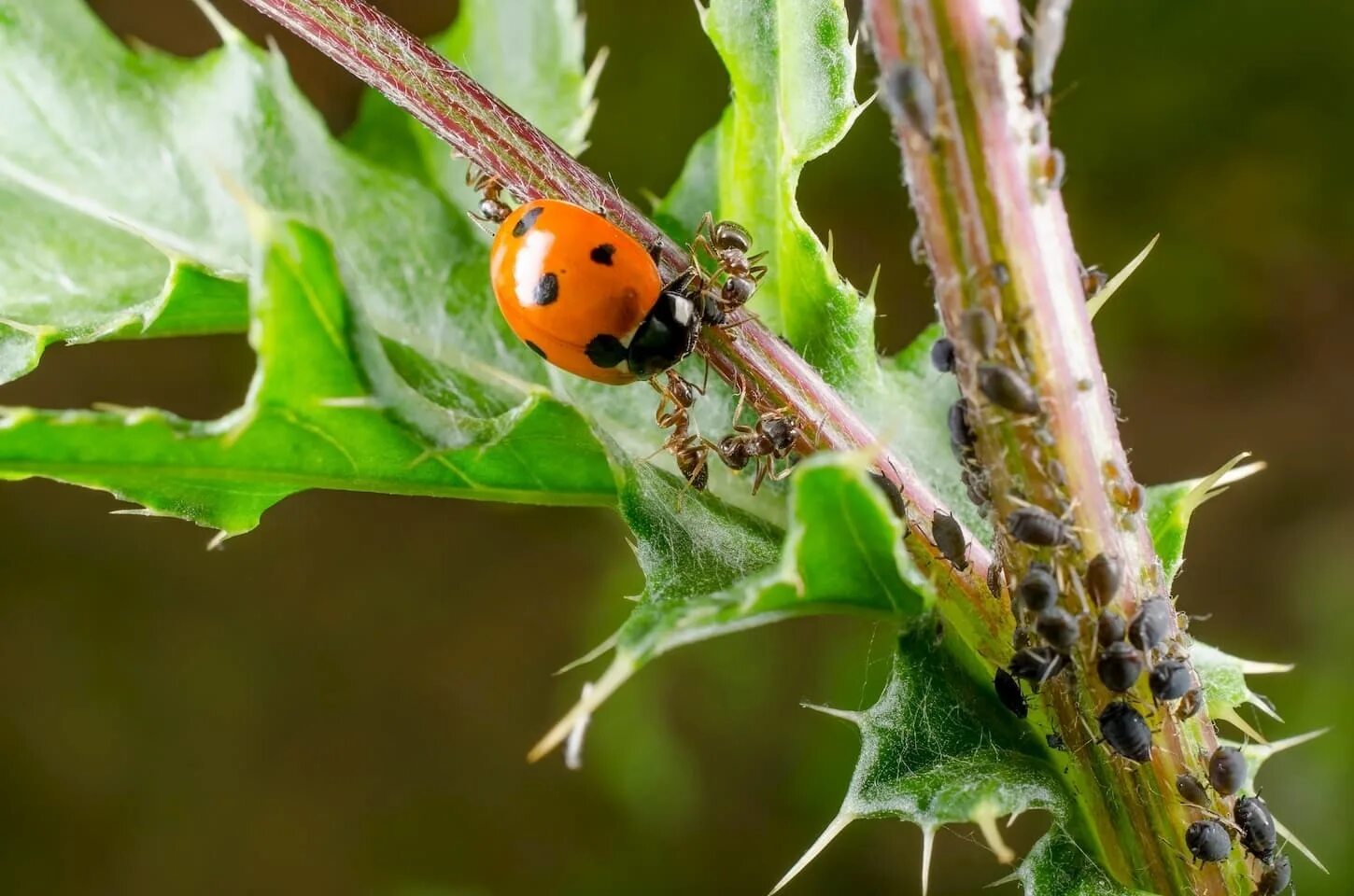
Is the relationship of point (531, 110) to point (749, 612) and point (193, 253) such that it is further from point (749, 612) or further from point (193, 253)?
point (749, 612)

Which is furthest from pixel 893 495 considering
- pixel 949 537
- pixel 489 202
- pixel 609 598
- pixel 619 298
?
pixel 609 598

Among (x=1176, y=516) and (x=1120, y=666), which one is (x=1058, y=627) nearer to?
(x=1120, y=666)

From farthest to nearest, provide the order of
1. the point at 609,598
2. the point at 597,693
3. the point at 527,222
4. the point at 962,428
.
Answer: the point at 609,598
the point at 527,222
the point at 962,428
the point at 597,693

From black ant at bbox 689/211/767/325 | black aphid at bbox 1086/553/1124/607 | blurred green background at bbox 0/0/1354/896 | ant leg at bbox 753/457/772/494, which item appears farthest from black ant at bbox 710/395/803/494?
blurred green background at bbox 0/0/1354/896

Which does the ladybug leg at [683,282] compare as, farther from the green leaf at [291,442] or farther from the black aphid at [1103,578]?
the black aphid at [1103,578]

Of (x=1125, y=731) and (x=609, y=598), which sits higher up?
(x=1125, y=731)

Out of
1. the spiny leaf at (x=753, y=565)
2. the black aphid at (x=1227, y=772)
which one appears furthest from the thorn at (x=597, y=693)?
the black aphid at (x=1227, y=772)
